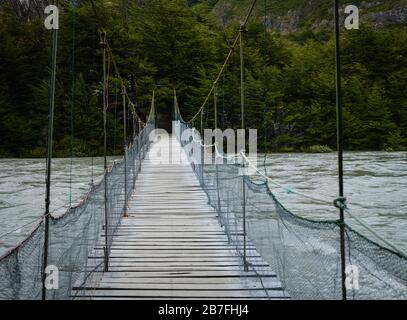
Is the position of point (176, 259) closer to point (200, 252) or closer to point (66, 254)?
point (200, 252)

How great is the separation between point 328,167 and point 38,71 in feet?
55.3

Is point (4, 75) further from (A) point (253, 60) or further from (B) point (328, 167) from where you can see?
→ (B) point (328, 167)

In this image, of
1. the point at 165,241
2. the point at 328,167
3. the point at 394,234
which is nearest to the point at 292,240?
the point at 165,241

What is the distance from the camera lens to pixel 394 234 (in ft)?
22.6

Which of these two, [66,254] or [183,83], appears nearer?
[66,254]

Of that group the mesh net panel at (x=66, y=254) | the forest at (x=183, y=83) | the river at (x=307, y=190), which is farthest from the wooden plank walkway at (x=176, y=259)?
the forest at (x=183, y=83)

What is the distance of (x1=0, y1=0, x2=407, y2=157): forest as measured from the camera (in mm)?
22812

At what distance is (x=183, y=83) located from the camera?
26.3m

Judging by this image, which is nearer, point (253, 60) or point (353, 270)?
point (353, 270)

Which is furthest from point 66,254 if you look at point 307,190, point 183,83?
point 183,83

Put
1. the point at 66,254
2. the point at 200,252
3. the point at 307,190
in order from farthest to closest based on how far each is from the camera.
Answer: the point at 307,190 → the point at 200,252 → the point at 66,254

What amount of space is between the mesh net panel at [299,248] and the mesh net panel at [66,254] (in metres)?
1.02

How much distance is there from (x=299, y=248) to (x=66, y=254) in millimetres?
1312

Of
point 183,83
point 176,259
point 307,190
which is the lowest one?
point 176,259
